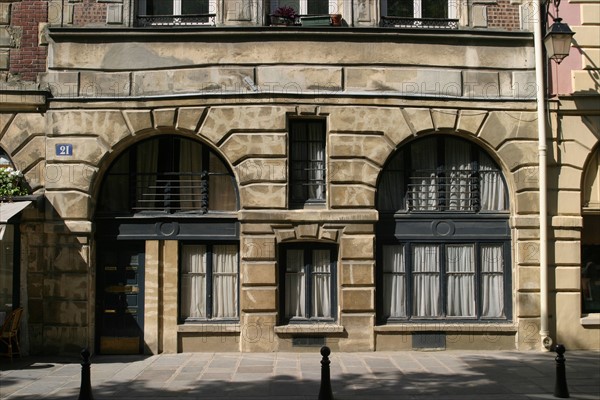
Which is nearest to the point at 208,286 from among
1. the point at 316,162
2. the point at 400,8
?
the point at 316,162

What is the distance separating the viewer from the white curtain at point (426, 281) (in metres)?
13.5

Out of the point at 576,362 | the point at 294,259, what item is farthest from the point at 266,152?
the point at 576,362

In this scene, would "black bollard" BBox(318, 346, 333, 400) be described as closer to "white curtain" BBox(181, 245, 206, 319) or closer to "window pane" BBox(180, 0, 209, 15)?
"white curtain" BBox(181, 245, 206, 319)

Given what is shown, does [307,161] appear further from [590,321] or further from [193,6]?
[590,321]

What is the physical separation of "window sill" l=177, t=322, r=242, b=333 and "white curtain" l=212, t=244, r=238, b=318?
0.32 meters

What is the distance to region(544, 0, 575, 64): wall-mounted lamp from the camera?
42.8 ft

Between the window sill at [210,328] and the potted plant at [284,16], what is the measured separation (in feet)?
20.5

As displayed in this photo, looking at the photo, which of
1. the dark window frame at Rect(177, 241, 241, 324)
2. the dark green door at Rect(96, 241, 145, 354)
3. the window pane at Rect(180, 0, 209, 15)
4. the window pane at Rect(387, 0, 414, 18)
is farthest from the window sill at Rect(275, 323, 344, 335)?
the window pane at Rect(180, 0, 209, 15)

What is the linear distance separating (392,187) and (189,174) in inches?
166

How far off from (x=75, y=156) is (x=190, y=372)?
498cm

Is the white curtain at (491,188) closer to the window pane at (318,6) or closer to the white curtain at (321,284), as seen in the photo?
the white curtain at (321,284)

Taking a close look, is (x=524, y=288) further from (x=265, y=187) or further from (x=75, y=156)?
(x=75, y=156)

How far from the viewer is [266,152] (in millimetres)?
13125

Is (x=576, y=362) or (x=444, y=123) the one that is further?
(x=444, y=123)
